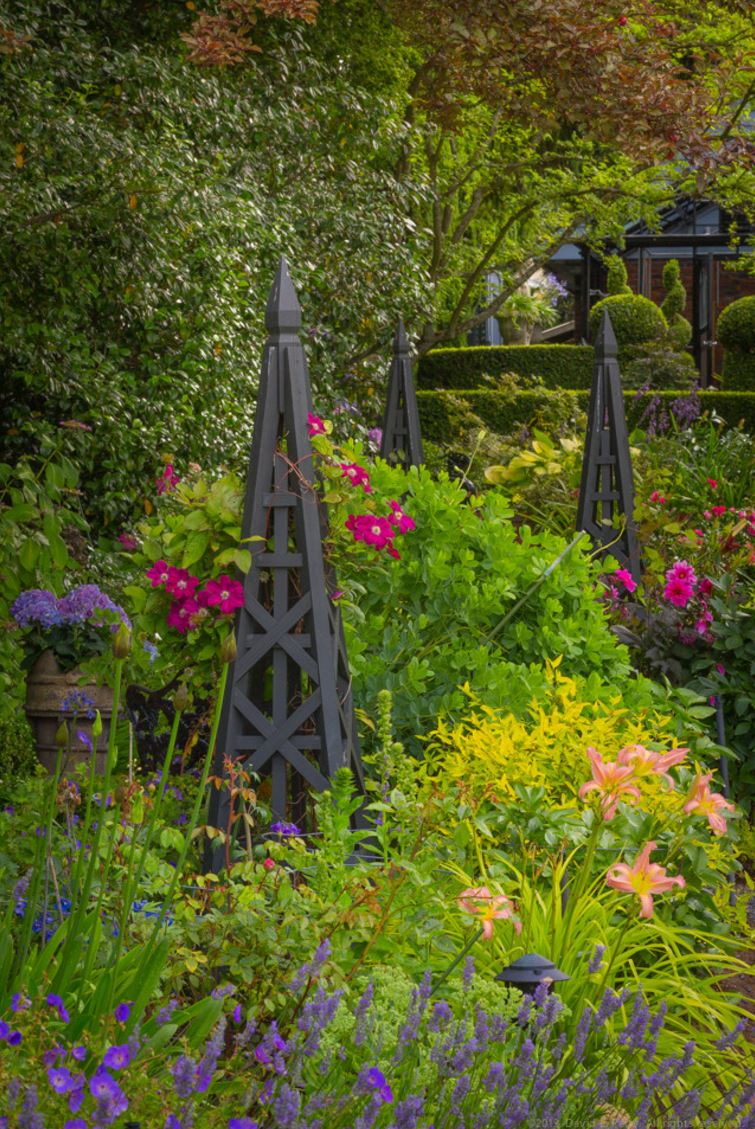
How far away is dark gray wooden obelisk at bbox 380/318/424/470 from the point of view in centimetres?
679

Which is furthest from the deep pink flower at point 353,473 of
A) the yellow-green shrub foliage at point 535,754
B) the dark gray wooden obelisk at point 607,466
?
the dark gray wooden obelisk at point 607,466

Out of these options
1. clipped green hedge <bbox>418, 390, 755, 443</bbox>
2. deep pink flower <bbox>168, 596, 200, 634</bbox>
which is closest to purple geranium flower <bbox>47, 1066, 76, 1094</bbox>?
deep pink flower <bbox>168, 596, 200, 634</bbox>

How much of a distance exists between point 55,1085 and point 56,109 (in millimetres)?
6284

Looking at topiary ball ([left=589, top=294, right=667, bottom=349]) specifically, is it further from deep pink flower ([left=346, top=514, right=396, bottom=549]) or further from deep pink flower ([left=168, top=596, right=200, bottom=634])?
deep pink flower ([left=168, top=596, right=200, bottom=634])

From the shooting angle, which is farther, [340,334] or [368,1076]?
[340,334]

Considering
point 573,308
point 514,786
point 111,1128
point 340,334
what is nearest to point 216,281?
point 340,334

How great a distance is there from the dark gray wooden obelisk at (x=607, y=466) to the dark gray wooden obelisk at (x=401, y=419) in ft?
3.12

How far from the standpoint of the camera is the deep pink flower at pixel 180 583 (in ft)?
11.4

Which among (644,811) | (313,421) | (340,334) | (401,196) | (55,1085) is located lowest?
(644,811)

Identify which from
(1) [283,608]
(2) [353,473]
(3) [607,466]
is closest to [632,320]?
(3) [607,466]

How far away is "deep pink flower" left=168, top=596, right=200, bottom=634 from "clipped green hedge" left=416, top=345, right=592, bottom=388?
50.0 ft

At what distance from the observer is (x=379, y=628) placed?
14.5 ft

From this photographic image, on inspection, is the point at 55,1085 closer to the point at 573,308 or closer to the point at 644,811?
the point at 644,811

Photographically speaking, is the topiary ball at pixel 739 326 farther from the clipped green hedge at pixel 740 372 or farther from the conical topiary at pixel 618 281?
the conical topiary at pixel 618 281
